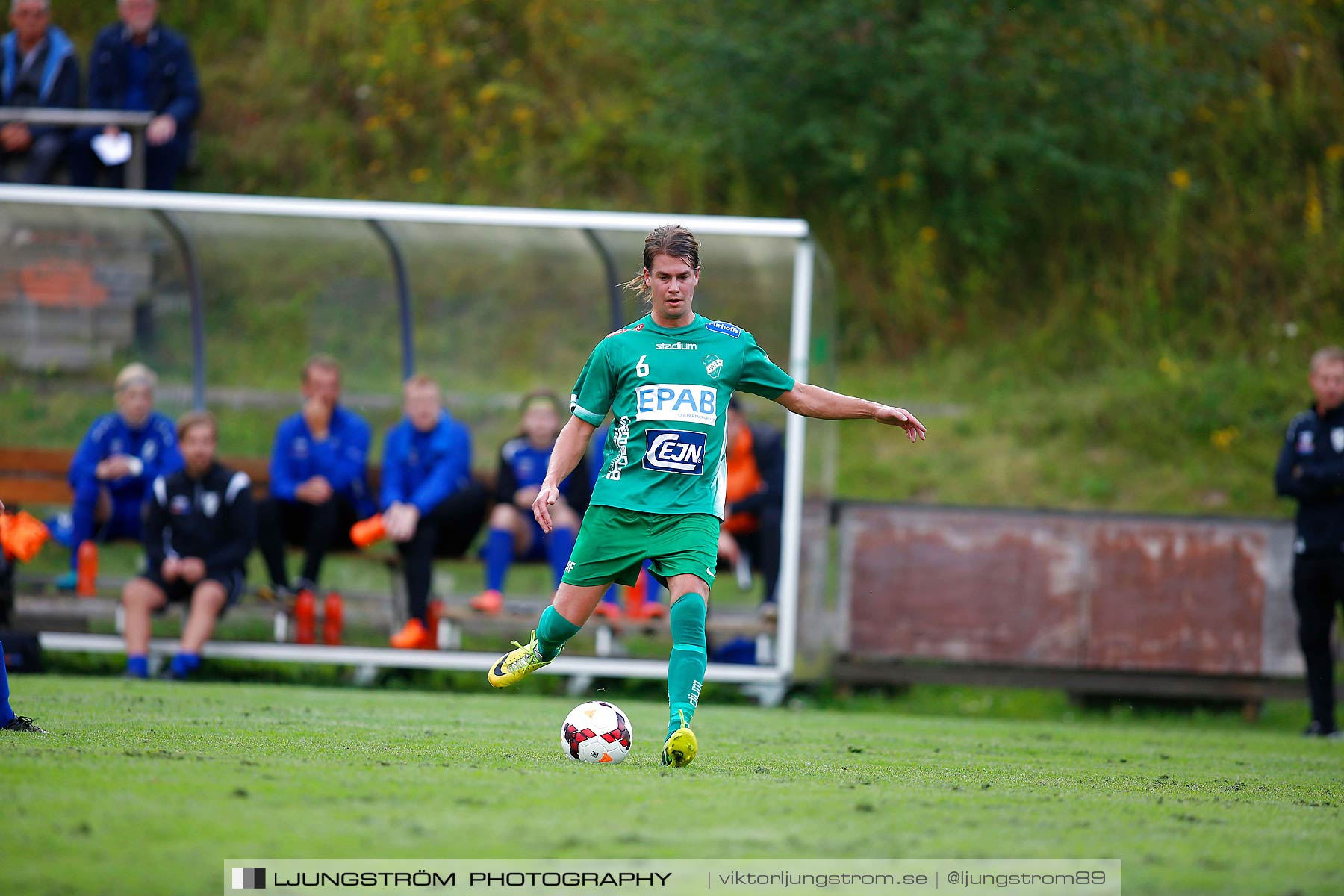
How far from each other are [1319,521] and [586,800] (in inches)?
244

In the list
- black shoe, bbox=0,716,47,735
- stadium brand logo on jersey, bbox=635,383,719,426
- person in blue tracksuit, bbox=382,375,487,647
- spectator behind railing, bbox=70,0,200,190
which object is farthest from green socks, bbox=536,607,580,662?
spectator behind railing, bbox=70,0,200,190

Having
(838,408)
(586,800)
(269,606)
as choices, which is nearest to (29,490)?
(269,606)

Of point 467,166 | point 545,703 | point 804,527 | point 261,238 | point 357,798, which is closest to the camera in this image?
point 357,798

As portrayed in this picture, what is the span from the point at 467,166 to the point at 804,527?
9441 mm

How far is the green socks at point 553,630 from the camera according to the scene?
5547 mm

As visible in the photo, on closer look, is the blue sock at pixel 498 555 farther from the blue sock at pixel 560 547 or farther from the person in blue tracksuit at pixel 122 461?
the person in blue tracksuit at pixel 122 461

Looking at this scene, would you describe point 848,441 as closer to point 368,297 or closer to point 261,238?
point 368,297

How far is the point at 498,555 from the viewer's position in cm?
1014

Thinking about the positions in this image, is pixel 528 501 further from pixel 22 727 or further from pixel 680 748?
pixel 680 748

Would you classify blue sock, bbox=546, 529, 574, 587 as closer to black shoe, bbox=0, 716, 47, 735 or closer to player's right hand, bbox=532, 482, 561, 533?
player's right hand, bbox=532, 482, 561, 533

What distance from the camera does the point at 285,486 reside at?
10.3m

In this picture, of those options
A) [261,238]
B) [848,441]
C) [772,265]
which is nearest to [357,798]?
[772,265]

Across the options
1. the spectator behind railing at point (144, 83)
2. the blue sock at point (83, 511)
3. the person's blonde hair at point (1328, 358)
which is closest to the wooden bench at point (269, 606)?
the blue sock at point (83, 511)

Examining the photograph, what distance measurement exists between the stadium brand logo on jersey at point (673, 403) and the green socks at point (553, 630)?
0.81 meters
